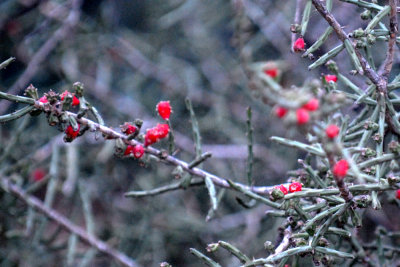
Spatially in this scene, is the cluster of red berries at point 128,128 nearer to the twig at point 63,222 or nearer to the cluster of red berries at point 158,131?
the cluster of red berries at point 158,131

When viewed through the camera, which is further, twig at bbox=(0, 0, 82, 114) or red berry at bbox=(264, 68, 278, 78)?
twig at bbox=(0, 0, 82, 114)

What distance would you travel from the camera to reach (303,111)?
775mm

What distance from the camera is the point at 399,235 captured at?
5.19 ft

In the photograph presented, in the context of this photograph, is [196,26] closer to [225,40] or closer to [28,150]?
[225,40]

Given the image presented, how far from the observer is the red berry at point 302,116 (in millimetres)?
767

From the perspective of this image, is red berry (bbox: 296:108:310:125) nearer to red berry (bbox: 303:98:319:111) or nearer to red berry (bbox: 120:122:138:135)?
red berry (bbox: 303:98:319:111)

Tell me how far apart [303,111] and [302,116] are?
12mm

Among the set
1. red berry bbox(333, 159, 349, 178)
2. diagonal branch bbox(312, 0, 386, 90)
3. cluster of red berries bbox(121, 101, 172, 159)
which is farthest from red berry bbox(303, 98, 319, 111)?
cluster of red berries bbox(121, 101, 172, 159)

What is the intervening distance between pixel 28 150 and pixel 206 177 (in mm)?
1321

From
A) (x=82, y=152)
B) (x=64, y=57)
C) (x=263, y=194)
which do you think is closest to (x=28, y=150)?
(x=82, y=152)

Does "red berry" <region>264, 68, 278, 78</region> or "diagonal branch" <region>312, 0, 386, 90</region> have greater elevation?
"diagonal branch" <region>312, 0, 386, 90</region>

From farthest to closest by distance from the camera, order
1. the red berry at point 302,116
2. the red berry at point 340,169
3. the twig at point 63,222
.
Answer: the twig at point 63,222 → the red berry at point 340,169 → the red berry at point 302,116

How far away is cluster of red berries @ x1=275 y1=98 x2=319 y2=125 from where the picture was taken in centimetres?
77

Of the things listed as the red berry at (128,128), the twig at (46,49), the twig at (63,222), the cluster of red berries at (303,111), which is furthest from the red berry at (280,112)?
the twig at (46,49)
